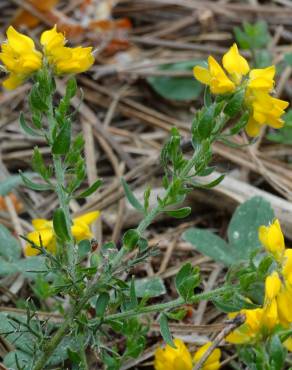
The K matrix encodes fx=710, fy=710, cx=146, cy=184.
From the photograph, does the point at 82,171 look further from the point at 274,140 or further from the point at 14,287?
the point at 274,140

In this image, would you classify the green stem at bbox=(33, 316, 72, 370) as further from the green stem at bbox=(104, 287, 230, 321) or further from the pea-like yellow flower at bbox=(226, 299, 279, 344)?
the pea-like yellow flower at bbox=(226, 299, 279, 344)

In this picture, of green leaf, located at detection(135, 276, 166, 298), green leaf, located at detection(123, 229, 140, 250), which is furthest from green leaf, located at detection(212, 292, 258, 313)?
green leaf, located at detection(135, 276, 166, 298)

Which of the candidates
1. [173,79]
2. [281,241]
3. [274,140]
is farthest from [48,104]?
[173,79]

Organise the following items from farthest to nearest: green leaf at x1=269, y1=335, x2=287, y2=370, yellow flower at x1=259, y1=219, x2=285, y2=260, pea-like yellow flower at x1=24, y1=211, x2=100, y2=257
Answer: pea-like yellow flower at x1=24, y1=211, x2=100, y2=257
yellow flower at x1=259, y1=219, x2=285, y2=260
green leaf at x1=269, y1=335, x2=287, y2=370

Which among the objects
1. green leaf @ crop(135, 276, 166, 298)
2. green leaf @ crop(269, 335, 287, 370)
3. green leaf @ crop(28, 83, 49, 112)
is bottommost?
green leaf @ crop(135, 276, 166, 298)

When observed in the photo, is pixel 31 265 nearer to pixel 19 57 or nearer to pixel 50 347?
pixel 50 347

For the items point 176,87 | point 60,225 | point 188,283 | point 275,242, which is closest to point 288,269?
point 275,242

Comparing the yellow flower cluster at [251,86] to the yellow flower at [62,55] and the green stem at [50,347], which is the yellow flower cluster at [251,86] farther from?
the green stem at [50,347]
